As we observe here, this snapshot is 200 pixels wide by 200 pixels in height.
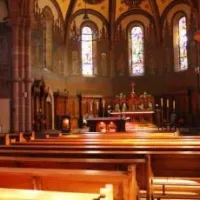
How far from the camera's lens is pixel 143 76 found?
27578mm

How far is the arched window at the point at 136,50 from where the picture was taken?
1102 inches

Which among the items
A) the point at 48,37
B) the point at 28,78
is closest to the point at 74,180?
the point at 28,78

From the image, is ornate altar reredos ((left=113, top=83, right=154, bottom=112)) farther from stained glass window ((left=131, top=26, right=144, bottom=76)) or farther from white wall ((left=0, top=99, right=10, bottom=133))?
white wall ((left=0, top=99, right=10, bottom=133))

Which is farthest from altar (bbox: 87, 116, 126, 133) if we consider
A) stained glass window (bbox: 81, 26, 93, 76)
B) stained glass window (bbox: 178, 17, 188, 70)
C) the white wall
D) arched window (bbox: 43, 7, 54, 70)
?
stained glass window (bbox: 81, 26, 93, 76)

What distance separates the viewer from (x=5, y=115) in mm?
18938

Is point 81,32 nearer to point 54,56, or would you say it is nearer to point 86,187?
point 54,56

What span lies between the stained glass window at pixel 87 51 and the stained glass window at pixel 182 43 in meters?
7.27

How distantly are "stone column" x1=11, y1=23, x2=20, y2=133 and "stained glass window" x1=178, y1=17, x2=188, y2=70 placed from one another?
1297 cm

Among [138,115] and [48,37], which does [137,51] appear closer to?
[138,115]

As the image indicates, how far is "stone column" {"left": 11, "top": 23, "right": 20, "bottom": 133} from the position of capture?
60.8ft

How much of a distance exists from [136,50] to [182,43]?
3997 millimetres

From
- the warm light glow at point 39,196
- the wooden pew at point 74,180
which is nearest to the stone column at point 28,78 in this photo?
the wooden pew at point 74,180

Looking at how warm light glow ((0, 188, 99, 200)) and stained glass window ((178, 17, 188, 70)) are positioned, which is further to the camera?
stained glass window ((178, 17, 188, 70))

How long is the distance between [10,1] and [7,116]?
6.59 m
